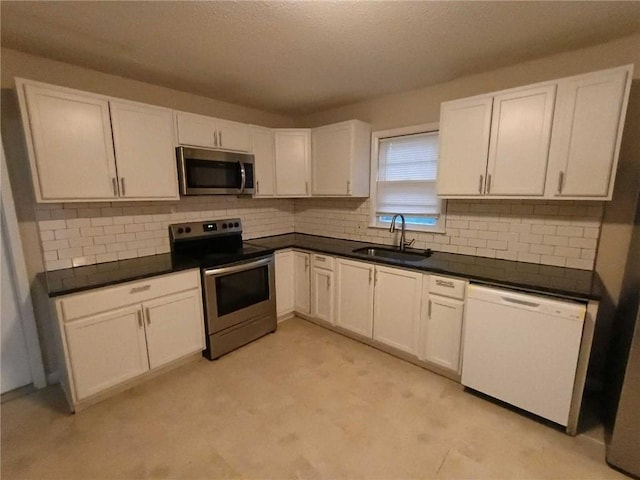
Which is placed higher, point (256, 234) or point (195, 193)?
point (195, 193)

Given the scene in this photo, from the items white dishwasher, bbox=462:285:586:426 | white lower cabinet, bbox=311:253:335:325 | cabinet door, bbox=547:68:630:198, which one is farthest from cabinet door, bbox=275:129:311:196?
cabinet door, bbox=547:68:630:198

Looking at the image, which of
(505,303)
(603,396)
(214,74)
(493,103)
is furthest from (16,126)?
(603,396)

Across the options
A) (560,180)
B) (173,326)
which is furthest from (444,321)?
(173,326)

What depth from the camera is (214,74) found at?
98.1 inches

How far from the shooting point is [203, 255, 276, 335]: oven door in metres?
2.60

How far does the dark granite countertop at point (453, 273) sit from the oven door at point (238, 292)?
27 centimetres

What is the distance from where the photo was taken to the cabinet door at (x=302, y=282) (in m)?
3.30

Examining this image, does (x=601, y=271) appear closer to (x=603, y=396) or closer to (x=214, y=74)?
(x=603, y=396)

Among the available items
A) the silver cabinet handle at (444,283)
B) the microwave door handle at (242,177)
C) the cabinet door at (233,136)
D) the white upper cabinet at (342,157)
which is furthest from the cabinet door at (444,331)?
the cabinet door at (233,136)

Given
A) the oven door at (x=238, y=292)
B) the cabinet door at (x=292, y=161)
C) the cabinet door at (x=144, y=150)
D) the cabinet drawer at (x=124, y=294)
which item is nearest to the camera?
the cabinet drawer at (x=124, y=294)

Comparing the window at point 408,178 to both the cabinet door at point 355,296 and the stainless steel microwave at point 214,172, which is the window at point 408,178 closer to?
the cabinet door at point 355,296

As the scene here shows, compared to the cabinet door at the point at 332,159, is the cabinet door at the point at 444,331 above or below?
below

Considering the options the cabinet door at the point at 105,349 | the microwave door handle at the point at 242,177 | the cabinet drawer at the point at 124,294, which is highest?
the microwave door handle at the point at 242,177

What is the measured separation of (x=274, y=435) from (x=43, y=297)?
2.01 meters
